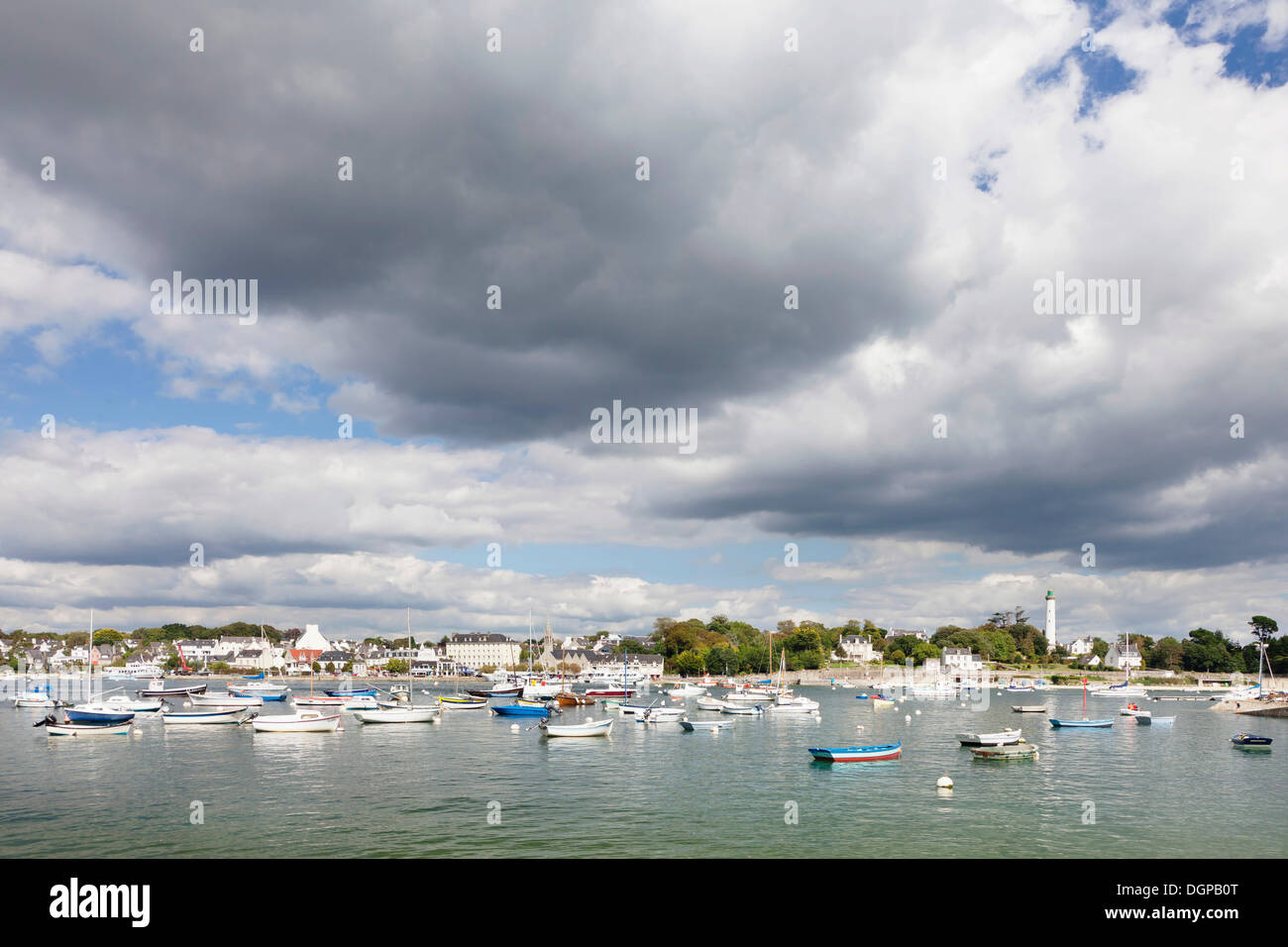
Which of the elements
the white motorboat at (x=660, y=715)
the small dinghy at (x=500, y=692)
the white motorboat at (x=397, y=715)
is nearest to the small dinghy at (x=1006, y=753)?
the white motorboat at (x=660, y=715)

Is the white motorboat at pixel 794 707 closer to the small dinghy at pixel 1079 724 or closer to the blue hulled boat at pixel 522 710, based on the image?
the small dinghy at pixel 1079 724

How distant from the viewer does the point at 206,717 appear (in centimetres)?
8281

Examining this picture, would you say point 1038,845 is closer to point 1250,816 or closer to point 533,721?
point 1250,816

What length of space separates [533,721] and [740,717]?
2646 cm

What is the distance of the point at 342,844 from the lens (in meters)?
32.8

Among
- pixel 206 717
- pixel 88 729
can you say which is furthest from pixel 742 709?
pixel 88 729

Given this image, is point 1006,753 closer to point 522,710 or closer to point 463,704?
point 522,710

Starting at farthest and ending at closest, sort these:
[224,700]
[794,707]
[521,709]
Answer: [224,700]
[794,707]
[521,709]

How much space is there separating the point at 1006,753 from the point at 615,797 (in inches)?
1312
